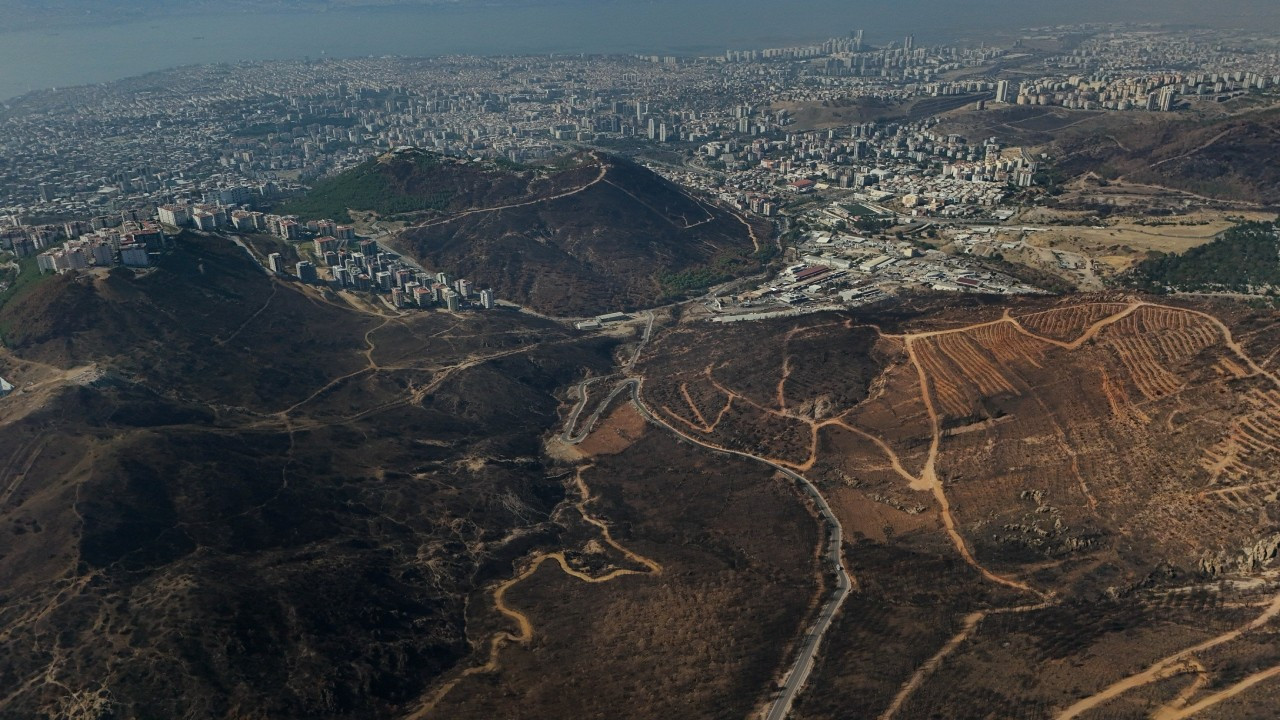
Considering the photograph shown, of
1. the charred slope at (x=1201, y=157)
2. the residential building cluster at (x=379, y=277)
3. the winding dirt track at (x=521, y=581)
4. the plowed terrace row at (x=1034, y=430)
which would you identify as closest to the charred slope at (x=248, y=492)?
the winding dirt track at (x=521, y=581)

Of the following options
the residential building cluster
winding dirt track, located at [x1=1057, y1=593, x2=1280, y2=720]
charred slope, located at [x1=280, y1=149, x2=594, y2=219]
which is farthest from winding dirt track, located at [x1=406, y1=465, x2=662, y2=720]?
charred slope, located at [x1=280, y1=149, x2=594, y2=219]

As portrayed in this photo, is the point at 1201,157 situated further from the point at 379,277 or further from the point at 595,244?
the point at 379,277

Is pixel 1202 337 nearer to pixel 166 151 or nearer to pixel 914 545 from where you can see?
pixel 914 545

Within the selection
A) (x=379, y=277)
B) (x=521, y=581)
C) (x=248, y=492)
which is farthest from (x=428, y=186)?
(x=521, y=581)

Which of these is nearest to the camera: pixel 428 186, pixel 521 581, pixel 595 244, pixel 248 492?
pixel 521 581

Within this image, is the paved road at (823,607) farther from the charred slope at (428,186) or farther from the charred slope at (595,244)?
the charred slope at (428,186)

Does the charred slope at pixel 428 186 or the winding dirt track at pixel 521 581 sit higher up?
the charred slope at pixel 428 186

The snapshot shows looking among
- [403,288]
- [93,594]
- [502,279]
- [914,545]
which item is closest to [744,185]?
[502,279]
